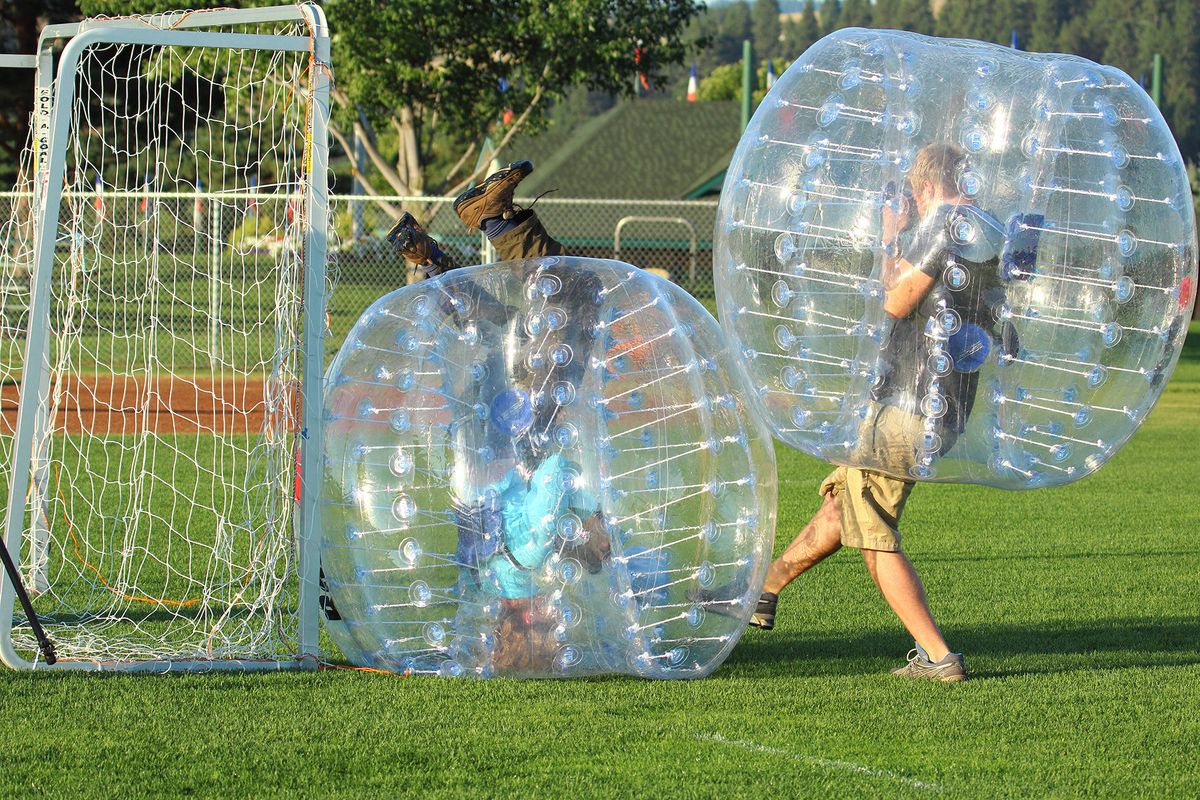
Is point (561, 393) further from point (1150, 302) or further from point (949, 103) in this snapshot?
point (1150, 302)

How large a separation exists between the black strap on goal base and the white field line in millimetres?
2464

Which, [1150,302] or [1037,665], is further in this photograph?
[1037,665]

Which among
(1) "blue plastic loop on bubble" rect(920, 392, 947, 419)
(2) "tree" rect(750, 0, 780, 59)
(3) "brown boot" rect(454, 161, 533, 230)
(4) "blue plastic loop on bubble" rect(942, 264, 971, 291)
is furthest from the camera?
(2) "tree" rect(750, 0, 780, 59)

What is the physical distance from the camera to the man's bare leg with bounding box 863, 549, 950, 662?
5.75 meters

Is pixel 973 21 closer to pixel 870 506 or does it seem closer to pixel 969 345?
pixel 870 506

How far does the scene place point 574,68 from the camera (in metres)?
24.8

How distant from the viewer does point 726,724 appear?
513 cm

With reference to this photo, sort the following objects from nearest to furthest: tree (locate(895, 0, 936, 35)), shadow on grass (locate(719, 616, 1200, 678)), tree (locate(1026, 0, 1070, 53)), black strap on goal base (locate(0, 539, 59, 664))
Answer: black strap on goal base (locate(0, 539, 59, 664)), shadow on grass (locate(719, 616, 1200, 678)), tree (locate(1026, 0, 1070, 53)), tree (locate(895, 0, 936, 35))

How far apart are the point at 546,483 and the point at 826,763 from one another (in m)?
1.36

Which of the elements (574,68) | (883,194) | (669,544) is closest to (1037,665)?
(669,544)

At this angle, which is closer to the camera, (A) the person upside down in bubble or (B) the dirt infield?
(A) the person upside down in bubble

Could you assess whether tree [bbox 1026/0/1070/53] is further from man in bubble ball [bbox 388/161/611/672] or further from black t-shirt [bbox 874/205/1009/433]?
man in bubble ball [bbox 388/161/611/672]

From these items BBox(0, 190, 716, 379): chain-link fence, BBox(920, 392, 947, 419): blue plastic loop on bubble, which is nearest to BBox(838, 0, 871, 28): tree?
BBox(0, 190, 716, 379): chain-link fence

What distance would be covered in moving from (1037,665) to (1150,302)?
1.71 m
